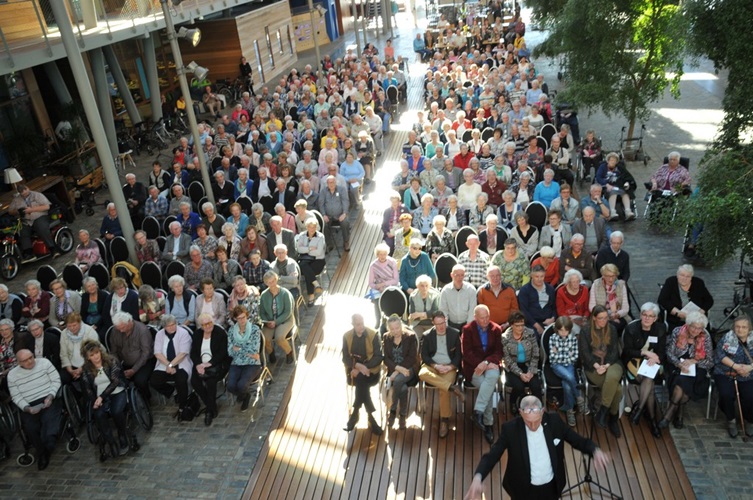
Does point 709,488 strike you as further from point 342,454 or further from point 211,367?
point 211,367

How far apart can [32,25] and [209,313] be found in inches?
361

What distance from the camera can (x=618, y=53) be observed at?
1255 centimetres

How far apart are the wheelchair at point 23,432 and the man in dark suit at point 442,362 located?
414cm

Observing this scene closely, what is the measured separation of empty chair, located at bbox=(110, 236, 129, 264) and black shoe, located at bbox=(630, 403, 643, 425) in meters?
7.92

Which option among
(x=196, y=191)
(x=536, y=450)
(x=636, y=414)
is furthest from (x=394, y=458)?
(x=196, y=191)

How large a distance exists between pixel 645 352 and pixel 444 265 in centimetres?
292

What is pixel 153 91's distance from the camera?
19891 millimetres

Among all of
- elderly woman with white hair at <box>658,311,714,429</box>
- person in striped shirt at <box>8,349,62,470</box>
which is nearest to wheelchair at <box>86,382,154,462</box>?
person in striped shirt at <box>8,349,62,470</box>

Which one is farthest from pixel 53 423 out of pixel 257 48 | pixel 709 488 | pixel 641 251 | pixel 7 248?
pixel 257 48

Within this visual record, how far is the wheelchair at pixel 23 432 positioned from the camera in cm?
715

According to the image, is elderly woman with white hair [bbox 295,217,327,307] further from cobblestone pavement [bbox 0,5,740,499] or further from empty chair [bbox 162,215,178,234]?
empty chair [bbox 162,215,178,234]

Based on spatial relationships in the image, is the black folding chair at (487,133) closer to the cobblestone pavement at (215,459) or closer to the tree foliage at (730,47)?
the cobblestone pavement at (215,459)

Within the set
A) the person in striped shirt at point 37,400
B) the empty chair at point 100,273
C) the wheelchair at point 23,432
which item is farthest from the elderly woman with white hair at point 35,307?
the person in striped shirt at point 37,400

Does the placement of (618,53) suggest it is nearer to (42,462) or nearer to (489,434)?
(489,434)
